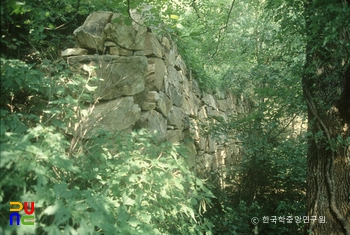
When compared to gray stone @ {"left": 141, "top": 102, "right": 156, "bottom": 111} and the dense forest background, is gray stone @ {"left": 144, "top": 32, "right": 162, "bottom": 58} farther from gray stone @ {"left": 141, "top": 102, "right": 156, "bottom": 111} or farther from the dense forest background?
gray stone @ {"left": 141, "top": 102, "right": 156, "bottom": 111}

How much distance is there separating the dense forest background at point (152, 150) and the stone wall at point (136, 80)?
0.26m

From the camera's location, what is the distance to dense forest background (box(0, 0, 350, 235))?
1.69 m

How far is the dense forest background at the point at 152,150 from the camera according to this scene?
169cm

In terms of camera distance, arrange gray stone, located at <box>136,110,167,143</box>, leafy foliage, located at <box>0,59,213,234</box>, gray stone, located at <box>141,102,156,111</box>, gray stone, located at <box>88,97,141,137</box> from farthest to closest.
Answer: gray stone, located at <box>141,102,156,111</box>
gray stone, located at <box>136,110,167,143</box>
gray stone, located at <box>88,97,141,137</box>
leafy foliage, located at <box>0,59,213,234</box>

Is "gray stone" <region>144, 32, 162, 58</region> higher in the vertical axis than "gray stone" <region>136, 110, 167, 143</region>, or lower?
higher

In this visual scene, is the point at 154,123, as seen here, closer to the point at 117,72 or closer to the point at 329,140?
the point at 117,72

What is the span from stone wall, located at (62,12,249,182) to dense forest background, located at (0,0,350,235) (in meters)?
0.26

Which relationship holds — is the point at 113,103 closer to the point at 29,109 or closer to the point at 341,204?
the point at 29,109

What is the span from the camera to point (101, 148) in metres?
2.71

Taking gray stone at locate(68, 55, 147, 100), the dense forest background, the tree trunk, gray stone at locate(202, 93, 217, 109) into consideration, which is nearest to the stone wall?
gray stone at locate(68, 55, 147, 100)

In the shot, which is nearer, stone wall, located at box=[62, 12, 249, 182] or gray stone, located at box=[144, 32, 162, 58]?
stone wall, located at box=[62, 12, 249, 182]

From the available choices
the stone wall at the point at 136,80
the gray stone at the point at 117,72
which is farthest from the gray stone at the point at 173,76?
the gray stone at the point at 117,72

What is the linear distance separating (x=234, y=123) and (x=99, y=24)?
2.71 meters

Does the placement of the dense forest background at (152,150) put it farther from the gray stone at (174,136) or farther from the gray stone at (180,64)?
the gray stone at (180,64)
